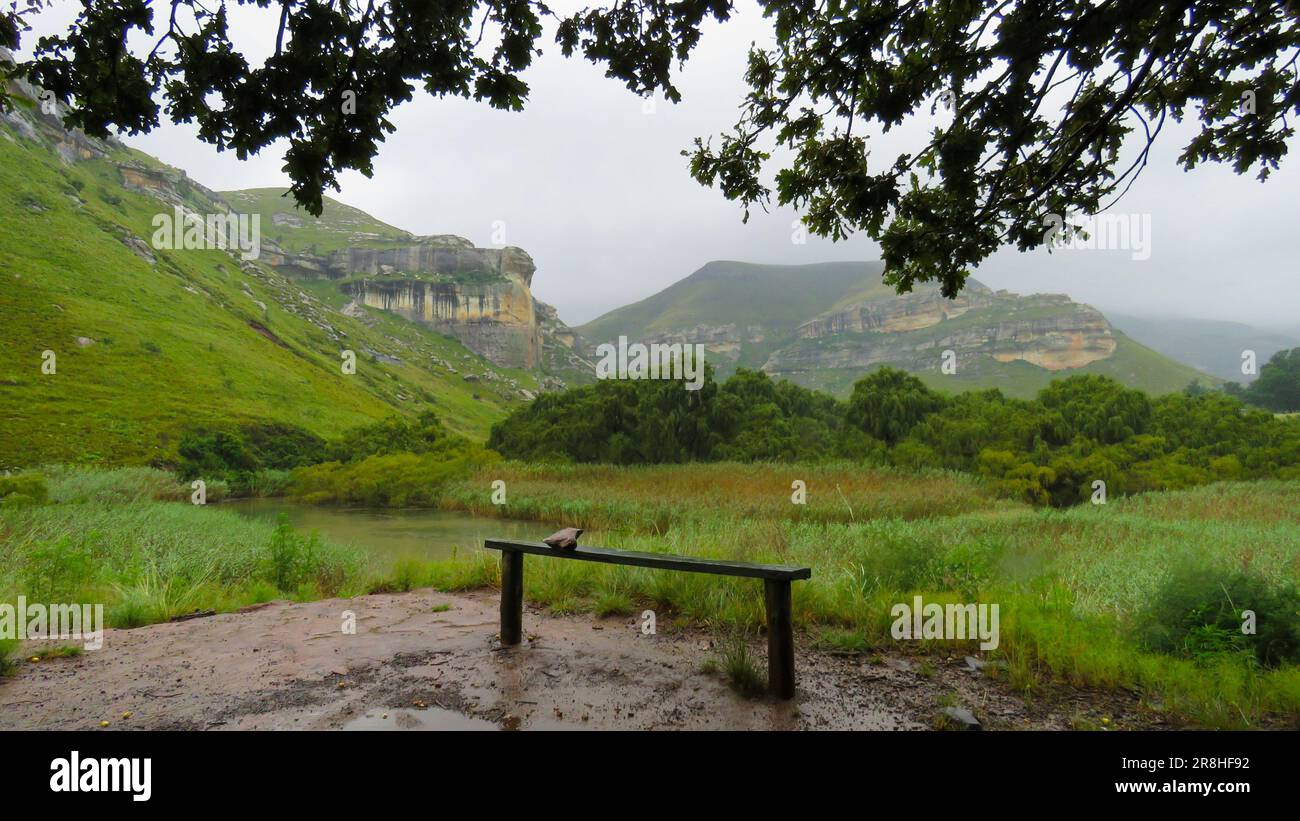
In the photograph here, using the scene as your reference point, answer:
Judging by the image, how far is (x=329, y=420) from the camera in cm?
4834

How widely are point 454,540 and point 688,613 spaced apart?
11.9 m

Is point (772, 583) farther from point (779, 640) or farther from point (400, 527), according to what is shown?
point (400, 527)

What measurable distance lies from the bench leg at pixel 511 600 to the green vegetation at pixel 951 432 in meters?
21.7

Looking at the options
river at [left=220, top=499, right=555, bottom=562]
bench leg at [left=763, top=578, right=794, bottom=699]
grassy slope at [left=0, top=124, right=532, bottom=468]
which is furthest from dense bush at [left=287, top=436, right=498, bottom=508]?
bench leg at [left=763, top=578, right=794, bottom=699]

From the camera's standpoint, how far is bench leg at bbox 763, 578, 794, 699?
343 cm

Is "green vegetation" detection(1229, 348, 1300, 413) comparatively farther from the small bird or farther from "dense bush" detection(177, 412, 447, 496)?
"dense bush" detection(177, 412, 447, 496)

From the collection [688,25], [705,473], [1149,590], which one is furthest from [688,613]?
[705,473]

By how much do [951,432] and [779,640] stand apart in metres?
27.6

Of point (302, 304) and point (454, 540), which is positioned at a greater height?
point (302, 304)

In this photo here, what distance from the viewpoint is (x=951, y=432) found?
2762 cm

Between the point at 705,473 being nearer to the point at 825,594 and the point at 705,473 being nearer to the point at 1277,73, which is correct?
the point at 825,594

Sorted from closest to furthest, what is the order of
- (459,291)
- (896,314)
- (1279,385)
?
1. (1279,385)
2. (459,291)
3. (896,314)

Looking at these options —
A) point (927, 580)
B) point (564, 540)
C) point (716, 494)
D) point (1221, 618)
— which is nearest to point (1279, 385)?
point (716, 494)

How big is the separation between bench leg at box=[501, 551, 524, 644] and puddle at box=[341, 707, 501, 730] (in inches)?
50.2
